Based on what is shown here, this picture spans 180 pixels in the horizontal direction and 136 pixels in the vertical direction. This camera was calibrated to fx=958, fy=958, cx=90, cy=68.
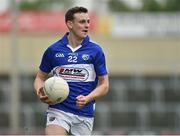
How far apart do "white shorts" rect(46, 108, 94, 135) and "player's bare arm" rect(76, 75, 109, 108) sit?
0.32m

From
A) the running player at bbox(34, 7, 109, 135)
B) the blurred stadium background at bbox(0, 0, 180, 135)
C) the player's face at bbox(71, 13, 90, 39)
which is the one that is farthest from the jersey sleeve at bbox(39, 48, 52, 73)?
the blurred stadium background at bbox(0, 0, 180, 135)

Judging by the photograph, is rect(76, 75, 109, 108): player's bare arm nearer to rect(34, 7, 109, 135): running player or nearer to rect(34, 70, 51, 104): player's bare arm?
rect(34, 7, 109, 135): running player

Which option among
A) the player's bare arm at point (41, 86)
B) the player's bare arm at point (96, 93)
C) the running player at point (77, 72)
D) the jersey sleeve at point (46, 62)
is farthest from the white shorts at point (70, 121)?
the jersey sleeve at point (46, 62)

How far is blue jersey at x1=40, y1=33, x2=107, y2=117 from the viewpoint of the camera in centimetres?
1021

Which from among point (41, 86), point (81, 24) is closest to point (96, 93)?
point (41, 86)

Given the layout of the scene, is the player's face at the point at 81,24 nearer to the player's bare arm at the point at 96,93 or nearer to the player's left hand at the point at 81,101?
the player's bare arm at the point at 96,93

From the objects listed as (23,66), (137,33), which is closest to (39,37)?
(23,66)

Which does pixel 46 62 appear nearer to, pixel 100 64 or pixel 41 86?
pixel 41 86

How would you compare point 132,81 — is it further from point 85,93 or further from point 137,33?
point 85,93

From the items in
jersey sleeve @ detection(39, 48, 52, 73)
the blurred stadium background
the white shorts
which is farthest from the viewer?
the blurred stadium background

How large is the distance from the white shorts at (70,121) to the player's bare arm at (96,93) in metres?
0.32

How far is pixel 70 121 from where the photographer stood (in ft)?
33.5

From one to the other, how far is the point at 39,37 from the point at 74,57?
3329 centimetres

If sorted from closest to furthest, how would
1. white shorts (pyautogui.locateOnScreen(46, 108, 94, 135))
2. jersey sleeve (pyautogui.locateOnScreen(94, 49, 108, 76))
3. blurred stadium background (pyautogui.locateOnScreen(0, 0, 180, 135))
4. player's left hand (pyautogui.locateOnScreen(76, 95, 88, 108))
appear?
player's left hand (pyautogui.locateOnScreen(76, 95, 88, 108)) → white shorts (pyautogui.locateOnScreen(46, 108, 94, 135)) → jersey sleeve (pyautogui.locateOnScreen(94, 49, 108, 76)) → blurred stadium background (pyautogui.locateOnScreen(0, 0, 180, 135))
